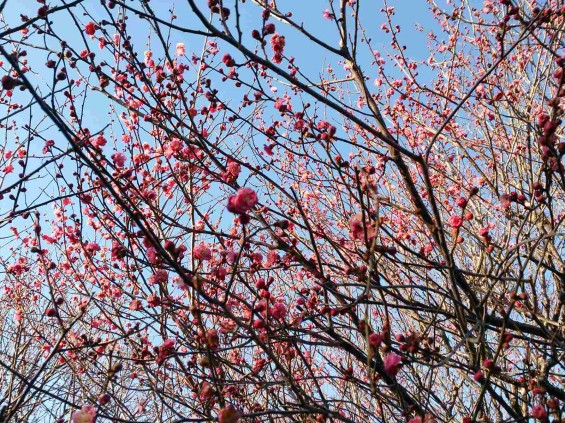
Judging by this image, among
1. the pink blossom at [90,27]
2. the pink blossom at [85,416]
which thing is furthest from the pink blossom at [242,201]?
the pink blossom at [90,27]

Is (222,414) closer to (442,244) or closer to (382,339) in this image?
(382,339)

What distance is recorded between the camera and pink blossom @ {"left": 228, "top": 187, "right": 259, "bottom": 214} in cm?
175

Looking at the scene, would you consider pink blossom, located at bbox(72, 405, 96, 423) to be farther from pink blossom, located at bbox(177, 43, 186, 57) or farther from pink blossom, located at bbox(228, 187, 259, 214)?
pink blossom, located at bbox(177, 43, 186, 57)

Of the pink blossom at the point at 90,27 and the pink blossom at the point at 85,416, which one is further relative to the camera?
the pink blossom at the point at 90,27

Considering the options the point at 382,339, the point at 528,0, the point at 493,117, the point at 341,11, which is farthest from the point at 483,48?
the point at 382,339

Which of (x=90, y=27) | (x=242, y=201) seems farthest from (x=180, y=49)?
(x=242, y=201)

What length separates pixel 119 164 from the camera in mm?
3766

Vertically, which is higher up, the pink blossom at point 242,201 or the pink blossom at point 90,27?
the pink blossom at point 90,27

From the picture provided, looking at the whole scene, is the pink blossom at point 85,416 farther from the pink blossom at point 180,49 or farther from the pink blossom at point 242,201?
the pink blossom at point 180,49

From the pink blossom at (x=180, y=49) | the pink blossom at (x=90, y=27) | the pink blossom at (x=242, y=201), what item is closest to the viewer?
the pink blossom at (x=242, y=201)

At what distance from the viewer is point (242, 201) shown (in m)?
1.77

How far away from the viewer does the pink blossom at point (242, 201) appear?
1.75m

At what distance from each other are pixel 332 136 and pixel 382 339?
1064 mm

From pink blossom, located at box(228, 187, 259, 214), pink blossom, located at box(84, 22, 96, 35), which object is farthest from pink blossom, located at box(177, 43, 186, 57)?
pink blossom, located at box(228, 187, 259, 214)
